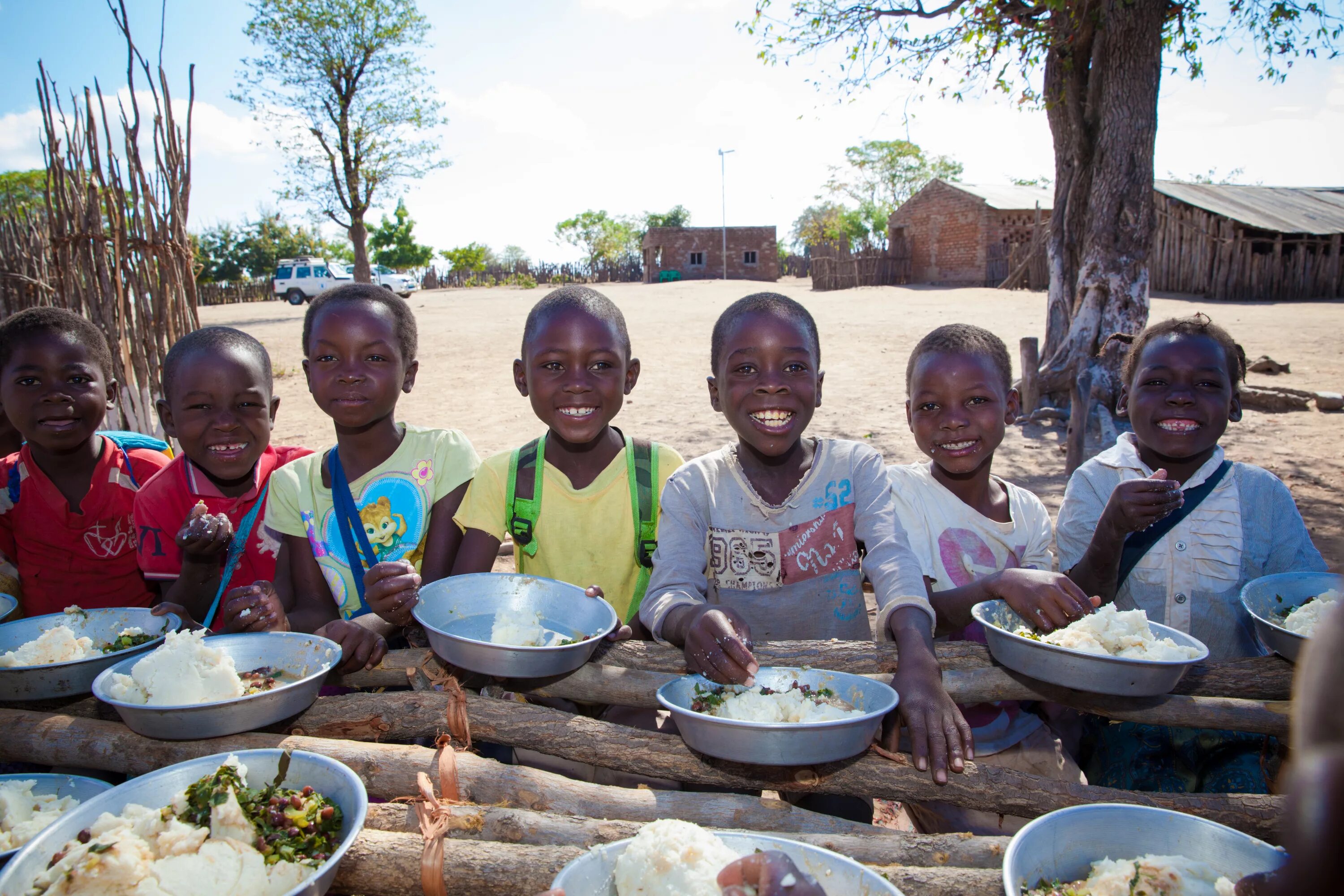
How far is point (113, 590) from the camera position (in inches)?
127

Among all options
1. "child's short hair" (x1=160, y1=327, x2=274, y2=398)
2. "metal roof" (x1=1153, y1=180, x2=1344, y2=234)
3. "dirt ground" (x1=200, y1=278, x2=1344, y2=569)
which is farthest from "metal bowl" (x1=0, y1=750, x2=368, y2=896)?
"metal roof" (x1=1153, y1=180, x2=1344, y2=234)

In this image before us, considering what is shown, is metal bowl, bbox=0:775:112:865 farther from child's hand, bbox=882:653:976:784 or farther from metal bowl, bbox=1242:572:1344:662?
metal bowl, bbox=1242:572:1344:662

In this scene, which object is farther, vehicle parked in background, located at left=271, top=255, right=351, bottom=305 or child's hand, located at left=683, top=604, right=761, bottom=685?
vehicle parked in background, located at left=271, top=255, right=351, bottom=305

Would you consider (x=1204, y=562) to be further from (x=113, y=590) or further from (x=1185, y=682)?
(x=113, y=590)

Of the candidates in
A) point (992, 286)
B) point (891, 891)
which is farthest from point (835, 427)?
point (992, 286)

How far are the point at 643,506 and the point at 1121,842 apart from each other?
1.75 meters

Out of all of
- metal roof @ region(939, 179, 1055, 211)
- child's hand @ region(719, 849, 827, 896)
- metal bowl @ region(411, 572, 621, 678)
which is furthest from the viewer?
metal roof @ region(939, 179, 1055, 211)

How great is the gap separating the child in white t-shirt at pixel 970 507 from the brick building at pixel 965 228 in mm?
24041

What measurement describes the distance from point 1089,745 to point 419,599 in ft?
7.23

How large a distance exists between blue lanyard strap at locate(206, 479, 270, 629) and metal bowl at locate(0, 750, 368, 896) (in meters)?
1.19

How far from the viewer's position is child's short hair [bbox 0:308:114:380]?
10.2 ft

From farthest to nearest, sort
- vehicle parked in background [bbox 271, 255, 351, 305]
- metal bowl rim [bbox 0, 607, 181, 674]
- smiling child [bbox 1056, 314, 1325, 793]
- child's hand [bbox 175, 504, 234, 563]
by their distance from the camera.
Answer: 1. vehicle parked in background [bbox 271, 255, 351, 305]
2. smiling child [bbox 1056, 314, 1325, 793]
3. child's hand [bbox 175, 504, 234, 563]
4. metal bowl rim [bbox 0, 607, 181, 674]

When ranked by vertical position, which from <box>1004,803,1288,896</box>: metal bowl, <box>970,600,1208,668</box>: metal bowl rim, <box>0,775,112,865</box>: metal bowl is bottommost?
<box>0,775,112,865</box>: metal bowl

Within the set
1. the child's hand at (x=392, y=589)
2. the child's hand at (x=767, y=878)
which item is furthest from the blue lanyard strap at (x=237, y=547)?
the child's hand at (x=767, y=878)
